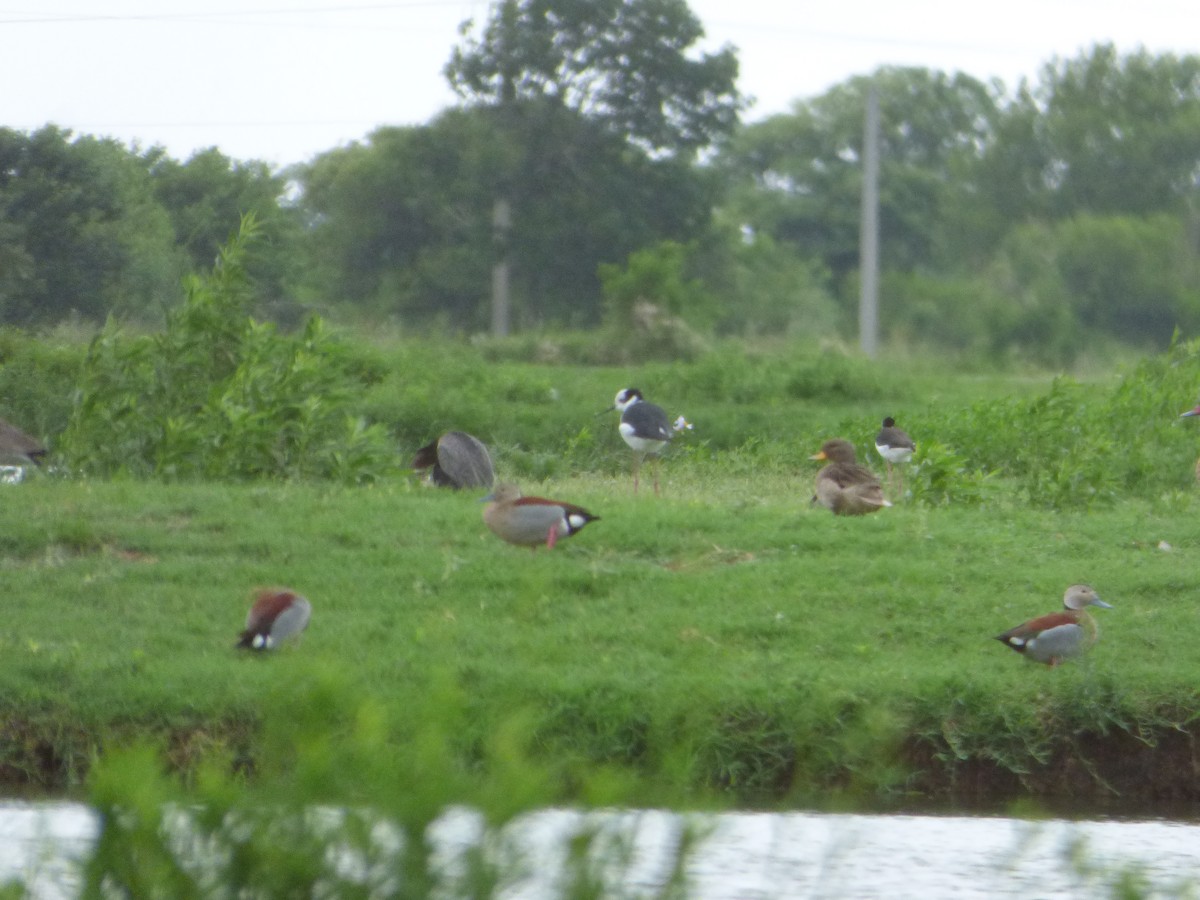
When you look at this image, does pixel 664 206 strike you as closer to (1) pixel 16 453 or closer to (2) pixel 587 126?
(2) pixel 587 126

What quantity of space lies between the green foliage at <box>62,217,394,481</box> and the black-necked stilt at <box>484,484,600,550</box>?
270 centimetres

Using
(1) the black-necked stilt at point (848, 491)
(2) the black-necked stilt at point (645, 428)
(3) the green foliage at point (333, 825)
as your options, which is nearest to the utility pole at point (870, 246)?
(2) the black-necked stilt at point (645, 428)

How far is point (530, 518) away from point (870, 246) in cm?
1867

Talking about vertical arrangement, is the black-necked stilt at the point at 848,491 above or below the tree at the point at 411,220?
below


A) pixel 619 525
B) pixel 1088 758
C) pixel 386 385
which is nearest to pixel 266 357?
pixel 619 525

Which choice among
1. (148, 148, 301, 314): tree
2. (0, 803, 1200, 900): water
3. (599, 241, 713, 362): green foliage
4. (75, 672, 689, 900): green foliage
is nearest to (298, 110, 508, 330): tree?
(599, 241, 713, 362): green foliage

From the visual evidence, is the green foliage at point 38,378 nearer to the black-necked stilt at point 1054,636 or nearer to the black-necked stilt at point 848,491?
the black-necked stilt at point 848,491

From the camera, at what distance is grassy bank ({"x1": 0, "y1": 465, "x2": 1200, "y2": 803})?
7.05 meters

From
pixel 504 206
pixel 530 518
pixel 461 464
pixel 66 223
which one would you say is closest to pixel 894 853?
pixel 530 518

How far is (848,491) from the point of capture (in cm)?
1062

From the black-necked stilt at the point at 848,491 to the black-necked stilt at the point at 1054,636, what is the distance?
286 cm

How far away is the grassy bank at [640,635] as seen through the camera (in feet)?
23.1

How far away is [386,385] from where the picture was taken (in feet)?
66.1

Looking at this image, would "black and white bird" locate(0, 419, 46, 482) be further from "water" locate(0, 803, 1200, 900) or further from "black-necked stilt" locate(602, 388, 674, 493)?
"water" locate(0, 803, 1200, 900)
